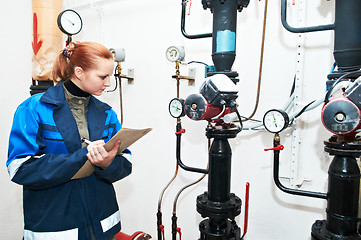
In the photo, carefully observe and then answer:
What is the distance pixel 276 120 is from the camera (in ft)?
3.45

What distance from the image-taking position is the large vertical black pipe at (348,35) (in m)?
0.85

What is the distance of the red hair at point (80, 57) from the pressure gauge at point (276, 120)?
671mm

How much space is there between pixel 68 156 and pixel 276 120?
2.57 feet

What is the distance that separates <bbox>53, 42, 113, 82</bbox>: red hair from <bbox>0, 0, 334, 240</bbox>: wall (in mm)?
712

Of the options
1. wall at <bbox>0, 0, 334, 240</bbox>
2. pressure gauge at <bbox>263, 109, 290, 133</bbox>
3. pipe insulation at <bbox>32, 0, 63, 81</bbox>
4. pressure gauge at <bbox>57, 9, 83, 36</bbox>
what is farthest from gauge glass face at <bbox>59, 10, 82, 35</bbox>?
pressure gauge at <bbox>263, 109, 290, 133</bbox>

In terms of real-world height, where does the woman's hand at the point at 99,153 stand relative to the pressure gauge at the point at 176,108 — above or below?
below

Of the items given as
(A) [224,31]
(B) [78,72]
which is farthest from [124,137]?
(A) [224,31]

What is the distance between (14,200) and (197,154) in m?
1.42

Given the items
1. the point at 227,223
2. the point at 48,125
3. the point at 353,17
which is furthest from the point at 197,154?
the point at 353,17

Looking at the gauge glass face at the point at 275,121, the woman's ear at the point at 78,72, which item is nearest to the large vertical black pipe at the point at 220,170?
the gauge glass face at the point at 275,121

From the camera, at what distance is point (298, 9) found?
4.21 ft

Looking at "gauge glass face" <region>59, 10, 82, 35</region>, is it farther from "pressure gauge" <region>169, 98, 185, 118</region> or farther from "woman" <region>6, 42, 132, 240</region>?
"pressure gauge" <region>169, 98, 185, 118</region>

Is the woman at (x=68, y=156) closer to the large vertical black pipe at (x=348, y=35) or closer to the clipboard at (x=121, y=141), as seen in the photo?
the clipboard at (x=121, y=141)

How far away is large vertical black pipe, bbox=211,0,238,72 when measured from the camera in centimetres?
103
